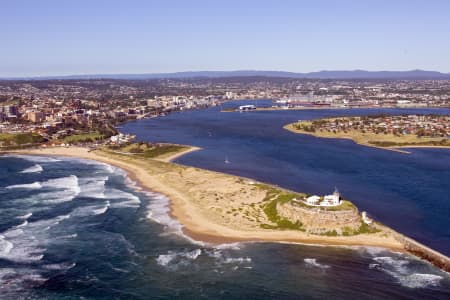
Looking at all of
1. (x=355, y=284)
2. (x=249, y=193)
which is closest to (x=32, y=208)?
(x=249, y=193)

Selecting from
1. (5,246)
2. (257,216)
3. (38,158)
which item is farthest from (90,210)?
(38,158)

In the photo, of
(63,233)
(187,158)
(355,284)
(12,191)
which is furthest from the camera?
(187,158)

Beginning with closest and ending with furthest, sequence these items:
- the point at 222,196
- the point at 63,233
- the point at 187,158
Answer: the point at 63,233 → the point at 222,196 → the point at 187,158

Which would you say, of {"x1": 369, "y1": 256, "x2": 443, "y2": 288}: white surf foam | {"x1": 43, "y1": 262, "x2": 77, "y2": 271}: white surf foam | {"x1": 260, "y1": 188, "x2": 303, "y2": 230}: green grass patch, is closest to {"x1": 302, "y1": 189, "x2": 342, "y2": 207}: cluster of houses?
{"x1": 260, "y1": 188, "x2": 303, "y2": 230}: green grass patch

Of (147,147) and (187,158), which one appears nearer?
(187,158)

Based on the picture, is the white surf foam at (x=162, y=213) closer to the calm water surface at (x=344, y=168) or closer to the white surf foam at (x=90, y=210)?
the white surf foam at (x=90, y=210)

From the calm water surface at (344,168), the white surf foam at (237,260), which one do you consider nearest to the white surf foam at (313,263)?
the white surf foam at (237,260)

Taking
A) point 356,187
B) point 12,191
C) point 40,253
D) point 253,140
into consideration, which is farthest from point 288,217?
point 253,140

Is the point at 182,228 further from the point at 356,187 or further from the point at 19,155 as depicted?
A: the point at 19,155

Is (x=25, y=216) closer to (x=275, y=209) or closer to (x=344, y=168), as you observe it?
(x=275, y=209)
